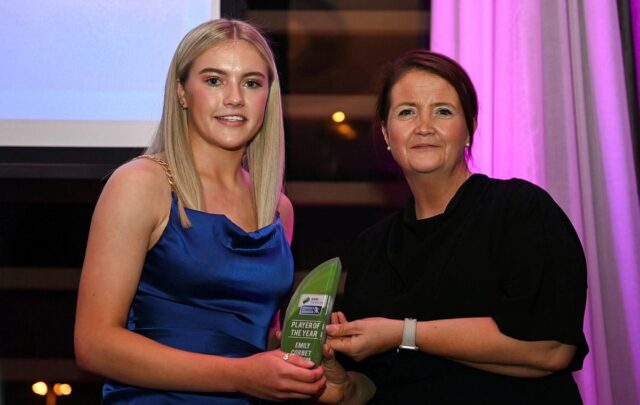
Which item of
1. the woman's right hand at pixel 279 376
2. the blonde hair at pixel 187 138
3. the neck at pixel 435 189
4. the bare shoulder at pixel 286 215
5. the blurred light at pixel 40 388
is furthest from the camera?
the blurred light at pixel 40 388

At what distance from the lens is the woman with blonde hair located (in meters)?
1.38

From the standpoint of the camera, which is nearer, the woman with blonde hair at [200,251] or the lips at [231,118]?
the woman with blonde hair at [200,251]

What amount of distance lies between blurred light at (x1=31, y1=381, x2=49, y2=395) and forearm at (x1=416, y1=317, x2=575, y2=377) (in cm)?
162

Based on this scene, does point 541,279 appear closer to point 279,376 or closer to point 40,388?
point 279,376

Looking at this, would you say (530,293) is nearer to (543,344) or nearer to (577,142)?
(543,344)

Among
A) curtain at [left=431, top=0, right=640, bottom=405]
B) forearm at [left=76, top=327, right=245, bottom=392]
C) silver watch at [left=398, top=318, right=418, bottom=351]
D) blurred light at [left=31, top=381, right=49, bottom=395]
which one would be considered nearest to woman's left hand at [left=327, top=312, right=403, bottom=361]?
silver watch at [left=398, top=318, right=418, bottom=351]

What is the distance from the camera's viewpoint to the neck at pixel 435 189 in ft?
5.53

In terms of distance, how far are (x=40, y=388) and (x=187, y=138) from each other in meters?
1.42

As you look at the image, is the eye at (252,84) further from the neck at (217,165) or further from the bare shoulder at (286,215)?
the bare shoulder at (286,215)

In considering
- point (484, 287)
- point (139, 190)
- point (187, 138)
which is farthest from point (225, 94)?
point (484, 287)

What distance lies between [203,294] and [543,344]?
641 millimetres

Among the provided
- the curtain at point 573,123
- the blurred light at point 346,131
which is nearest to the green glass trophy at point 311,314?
the curtain at point 573,123

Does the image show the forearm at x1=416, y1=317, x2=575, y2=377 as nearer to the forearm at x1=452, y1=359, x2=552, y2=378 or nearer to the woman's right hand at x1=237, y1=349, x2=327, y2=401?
the forearm at x1=452, y1=359, x2=552, y2=378

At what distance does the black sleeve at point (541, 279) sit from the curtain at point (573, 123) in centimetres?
75
